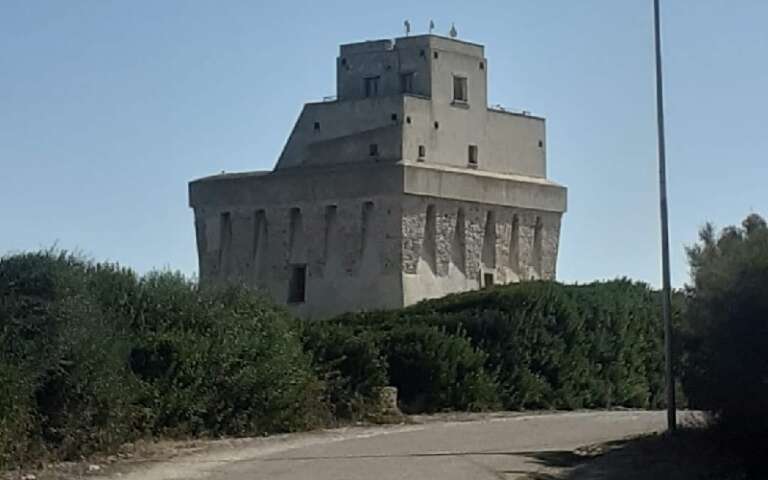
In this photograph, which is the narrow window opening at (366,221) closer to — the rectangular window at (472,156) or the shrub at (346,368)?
the rectangular window at (472,156)

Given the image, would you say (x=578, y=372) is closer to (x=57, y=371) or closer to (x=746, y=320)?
(x=746, y=320)

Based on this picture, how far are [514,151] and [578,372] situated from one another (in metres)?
32.7

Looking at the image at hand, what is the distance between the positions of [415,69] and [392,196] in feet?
23.8

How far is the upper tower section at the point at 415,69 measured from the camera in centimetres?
6669

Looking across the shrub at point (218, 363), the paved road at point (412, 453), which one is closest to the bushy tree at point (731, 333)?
the paved road at point (412, 453)

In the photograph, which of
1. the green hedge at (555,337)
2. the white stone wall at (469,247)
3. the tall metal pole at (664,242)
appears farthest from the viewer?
the white stone wall at (469,247)

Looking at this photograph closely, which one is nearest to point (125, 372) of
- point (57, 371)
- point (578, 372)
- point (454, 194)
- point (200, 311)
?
point (57, 371)

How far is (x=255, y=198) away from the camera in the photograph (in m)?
67.8

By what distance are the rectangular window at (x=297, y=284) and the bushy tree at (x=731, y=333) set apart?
42818 mm

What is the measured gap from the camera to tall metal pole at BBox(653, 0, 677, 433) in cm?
2398

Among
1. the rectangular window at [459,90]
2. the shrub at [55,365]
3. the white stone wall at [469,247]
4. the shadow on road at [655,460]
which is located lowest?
the shadow on road at [655,460]

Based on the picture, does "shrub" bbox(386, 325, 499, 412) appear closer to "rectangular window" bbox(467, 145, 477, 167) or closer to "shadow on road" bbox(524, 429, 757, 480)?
"shadow on road" bbox(524, 429, 757, 480)

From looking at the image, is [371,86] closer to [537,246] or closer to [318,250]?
[318,250]

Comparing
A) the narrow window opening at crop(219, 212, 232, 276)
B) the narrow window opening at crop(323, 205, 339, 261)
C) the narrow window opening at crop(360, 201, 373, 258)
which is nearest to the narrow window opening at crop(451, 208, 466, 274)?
the narrow window opening at crop(360, 201, 373, 258)
